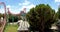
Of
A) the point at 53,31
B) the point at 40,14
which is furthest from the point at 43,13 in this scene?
the point at 53,31

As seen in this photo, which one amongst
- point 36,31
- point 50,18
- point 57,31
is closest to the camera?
point 50,18

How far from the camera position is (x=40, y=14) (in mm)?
26703

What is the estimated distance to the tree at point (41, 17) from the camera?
2642 cm

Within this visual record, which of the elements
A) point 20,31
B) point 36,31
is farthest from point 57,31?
point 20,31

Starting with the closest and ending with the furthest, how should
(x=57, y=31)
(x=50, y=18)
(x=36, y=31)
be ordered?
(x=50, y=18), (x=36, y=31), (x=57, y=31)

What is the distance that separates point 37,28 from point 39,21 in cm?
129

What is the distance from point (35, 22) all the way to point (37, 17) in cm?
80

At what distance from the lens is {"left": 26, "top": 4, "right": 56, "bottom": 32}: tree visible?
26419 millimetres

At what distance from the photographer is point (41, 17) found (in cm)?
2673

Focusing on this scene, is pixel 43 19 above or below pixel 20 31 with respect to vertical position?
above

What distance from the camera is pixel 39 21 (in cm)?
2652

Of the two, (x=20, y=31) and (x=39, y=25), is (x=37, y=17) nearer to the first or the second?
(x=39, y=25)

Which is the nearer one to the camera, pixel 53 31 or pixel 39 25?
pixel 39 25

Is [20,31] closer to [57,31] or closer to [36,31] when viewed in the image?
[36,31]
